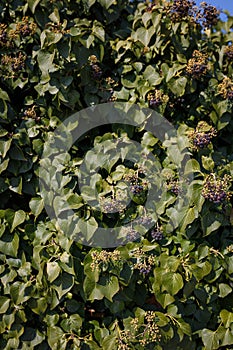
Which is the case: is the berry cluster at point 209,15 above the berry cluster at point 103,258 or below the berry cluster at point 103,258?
above

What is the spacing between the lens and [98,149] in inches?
70.4

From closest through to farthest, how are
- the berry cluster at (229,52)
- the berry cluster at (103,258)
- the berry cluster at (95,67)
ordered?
the berry cluster at (103,258) < the berry cluster at (95,67) < the berry cluster at (229,52)

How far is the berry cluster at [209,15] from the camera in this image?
190 cm

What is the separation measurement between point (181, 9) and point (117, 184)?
2.41ft

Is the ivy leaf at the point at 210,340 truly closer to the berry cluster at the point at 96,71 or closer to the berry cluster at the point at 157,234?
the berry cluster at the point at 157,234

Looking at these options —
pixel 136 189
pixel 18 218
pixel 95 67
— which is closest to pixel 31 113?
pixel 95 67

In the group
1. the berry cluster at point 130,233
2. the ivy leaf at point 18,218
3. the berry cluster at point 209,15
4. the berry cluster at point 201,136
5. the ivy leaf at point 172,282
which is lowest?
the ivy leaf at point 172,282

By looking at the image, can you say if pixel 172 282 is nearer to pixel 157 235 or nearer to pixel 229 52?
pixel 157 235

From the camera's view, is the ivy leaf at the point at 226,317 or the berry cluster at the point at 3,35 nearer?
the ivy leaf at the point at 226,317

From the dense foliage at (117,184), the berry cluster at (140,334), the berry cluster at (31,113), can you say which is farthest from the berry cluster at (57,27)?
the berry cluster at (140,334)

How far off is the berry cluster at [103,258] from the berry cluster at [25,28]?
89 cm

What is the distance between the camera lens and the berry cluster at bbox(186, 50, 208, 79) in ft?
5.85

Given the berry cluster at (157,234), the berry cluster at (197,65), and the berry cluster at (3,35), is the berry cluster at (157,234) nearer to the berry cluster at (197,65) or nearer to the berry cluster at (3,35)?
the berry cluster at (197,65)

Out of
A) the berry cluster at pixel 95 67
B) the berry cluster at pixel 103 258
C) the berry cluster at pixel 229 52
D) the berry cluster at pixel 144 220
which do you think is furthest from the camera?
the berry cluster at pixel 229 52
